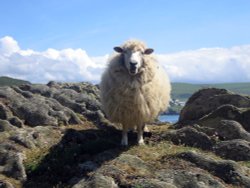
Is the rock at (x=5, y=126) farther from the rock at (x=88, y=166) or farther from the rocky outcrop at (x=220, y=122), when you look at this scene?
the rocky outcrop at (x=220, y=122)

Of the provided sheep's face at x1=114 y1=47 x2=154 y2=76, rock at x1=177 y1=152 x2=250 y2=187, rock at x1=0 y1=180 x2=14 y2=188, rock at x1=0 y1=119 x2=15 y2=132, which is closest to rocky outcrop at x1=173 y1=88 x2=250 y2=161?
rock at x1=177 y1=152 x2=250 y2=187

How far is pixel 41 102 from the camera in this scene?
23.3m

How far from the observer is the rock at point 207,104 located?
2247 cm

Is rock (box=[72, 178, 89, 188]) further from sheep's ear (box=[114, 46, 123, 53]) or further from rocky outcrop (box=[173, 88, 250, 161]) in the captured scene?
sheep's ear (box=[114, 46, 123, 53])

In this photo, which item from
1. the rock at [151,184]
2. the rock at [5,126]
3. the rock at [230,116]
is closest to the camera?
the rock at [151,184]

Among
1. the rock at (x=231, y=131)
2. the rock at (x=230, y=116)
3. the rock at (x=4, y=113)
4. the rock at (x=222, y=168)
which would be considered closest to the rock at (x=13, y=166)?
the rock at (x=222, y=168)

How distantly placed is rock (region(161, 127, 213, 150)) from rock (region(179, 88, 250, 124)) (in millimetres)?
4529

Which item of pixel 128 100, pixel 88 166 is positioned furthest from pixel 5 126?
pixel 88 166

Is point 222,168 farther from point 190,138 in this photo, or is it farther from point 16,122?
point 16,122

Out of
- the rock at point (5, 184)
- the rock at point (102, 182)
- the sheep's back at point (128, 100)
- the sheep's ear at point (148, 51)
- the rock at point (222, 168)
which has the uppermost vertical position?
the sheep's ear at point (148, 51)

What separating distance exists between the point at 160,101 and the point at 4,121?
708 cm

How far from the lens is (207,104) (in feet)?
74.6

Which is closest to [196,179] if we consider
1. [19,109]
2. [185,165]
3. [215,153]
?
[185,165]

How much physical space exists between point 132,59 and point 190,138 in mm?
3955
